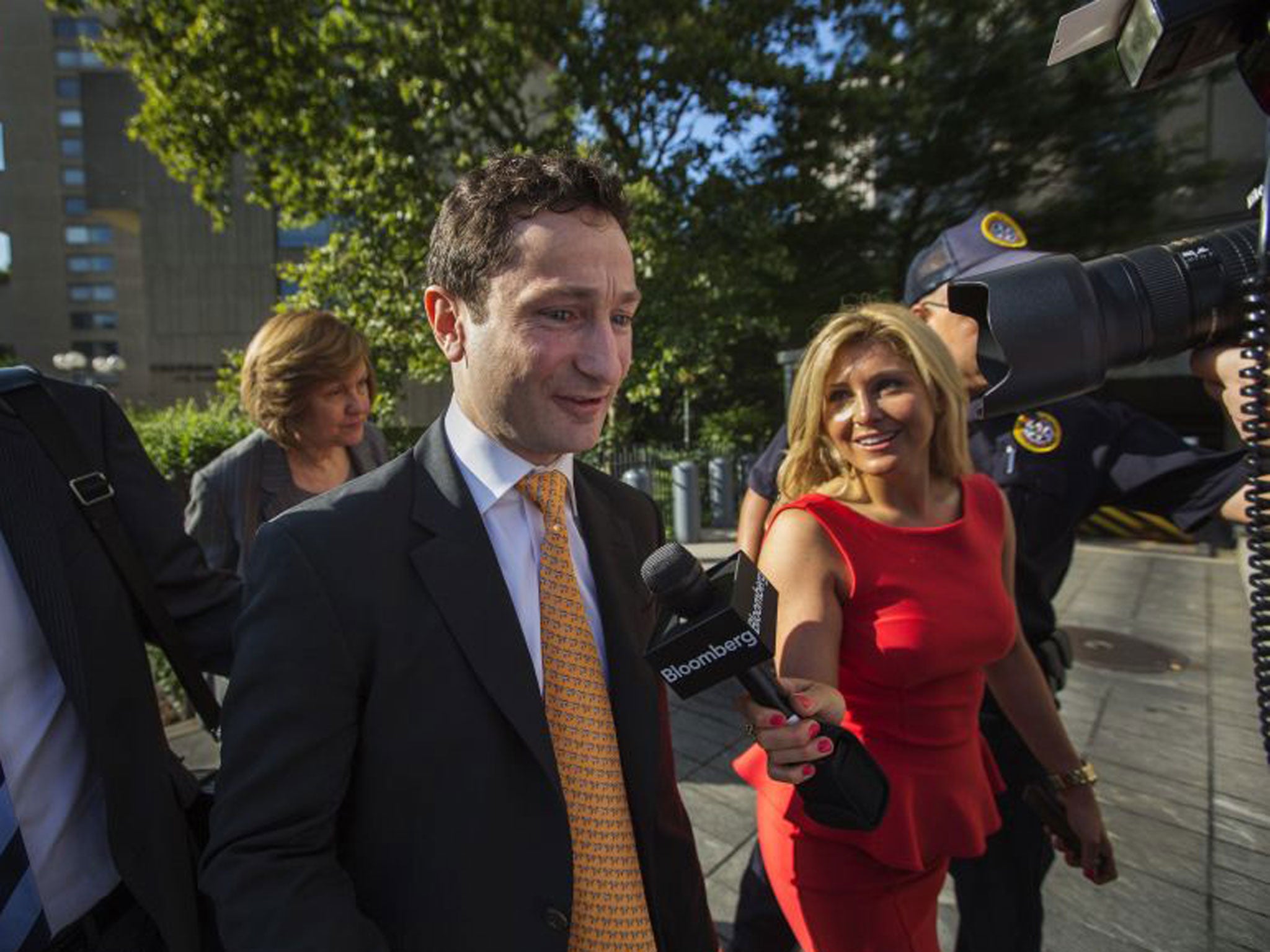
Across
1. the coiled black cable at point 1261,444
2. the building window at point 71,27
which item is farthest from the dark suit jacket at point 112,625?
the building window at point 71,27

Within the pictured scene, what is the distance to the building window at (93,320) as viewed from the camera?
60.2 meters

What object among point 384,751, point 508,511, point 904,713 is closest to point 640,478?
point 904,713

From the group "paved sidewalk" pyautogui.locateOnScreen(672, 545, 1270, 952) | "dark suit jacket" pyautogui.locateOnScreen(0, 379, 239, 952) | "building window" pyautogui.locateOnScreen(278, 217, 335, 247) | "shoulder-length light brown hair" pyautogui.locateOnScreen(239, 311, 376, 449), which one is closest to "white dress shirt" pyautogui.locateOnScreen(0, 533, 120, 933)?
"dark suit jacket" pyautogui.locateOnScreen(0, 379, 239, 952)

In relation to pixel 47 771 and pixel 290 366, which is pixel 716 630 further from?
pixel 290 366

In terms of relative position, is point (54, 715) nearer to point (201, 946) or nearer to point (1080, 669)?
point (201, 946)

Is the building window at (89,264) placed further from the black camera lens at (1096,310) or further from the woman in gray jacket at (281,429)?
the black camera lens at (1096,310)

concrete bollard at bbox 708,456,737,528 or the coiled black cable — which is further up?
the coiled black cable

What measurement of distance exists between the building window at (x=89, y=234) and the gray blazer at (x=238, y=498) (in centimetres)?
7957

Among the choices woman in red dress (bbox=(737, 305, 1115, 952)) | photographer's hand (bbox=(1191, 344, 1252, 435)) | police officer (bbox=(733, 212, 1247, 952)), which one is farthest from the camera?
police officer (bbox=(733, 212, 1247, 952))

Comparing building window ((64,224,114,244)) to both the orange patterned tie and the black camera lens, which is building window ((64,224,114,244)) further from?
the black camera lens

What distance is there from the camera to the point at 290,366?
8.83 feet

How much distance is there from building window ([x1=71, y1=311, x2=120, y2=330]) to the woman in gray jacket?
7068cm

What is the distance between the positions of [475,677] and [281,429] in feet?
6.57

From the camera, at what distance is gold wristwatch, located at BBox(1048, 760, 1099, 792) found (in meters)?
1.94
